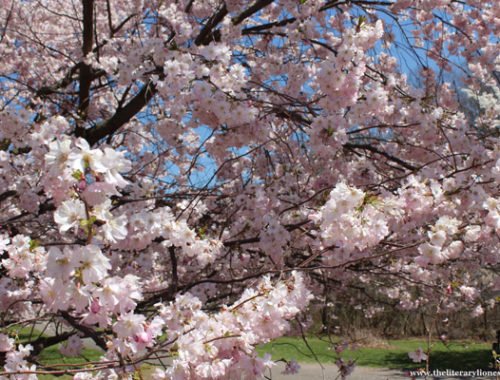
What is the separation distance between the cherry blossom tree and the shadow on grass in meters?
6.70

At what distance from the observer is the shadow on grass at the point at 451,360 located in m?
11.3

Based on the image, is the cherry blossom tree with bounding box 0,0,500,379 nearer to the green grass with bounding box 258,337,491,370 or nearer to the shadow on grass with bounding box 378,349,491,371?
the green grass with bounding box 258,337,491,370

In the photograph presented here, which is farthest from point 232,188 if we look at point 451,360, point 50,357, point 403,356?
point 403,356

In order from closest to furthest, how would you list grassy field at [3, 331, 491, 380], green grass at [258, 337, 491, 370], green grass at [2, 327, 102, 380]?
green grass at [2, 327, 102, 380], grassy field at [3, 331, 491, 380], green grass at [258, 337, 491, 370]

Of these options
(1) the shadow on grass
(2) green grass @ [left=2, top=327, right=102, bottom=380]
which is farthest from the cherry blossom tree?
(1) the shadow on grass

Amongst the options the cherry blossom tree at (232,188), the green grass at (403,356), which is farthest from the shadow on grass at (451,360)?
Result: the cherry blossom tree at (232,188)

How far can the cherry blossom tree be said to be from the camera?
1757 millimetres

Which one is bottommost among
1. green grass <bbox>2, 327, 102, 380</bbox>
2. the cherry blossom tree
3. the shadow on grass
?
the shadow on grass

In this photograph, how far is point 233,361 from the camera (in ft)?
6.14

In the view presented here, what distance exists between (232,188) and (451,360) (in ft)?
29.2

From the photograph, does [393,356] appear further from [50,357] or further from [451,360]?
[50,357]

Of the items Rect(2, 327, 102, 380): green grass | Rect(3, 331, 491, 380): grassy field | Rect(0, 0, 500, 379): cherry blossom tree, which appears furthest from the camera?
Rect(3, 331, 491, 380): grassy field

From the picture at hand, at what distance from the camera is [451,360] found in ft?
40.5

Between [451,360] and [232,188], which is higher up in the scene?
[232,188]
